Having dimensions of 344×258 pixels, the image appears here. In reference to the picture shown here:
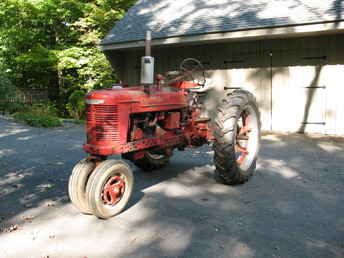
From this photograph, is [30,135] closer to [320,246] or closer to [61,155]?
[61,155]

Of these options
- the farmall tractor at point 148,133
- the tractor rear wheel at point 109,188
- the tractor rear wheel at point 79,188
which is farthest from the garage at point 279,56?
the tractor rear wheel at point 79,188

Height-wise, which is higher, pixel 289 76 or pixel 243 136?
pixel 289 76

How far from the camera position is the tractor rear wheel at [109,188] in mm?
3328

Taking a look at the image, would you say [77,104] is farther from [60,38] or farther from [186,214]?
[186,214]

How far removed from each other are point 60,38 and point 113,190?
15.2 m

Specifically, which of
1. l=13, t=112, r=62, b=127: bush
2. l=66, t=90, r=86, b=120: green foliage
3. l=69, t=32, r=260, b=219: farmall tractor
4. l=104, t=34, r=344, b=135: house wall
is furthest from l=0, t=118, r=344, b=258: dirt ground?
l=66, t=90, r=86, b=120: green foliage

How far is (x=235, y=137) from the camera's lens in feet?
14.8

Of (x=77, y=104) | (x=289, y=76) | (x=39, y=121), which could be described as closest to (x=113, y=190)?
(x=289, y=76)

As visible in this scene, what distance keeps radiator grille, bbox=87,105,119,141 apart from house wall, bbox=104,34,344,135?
6966mm

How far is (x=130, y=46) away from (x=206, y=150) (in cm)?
537

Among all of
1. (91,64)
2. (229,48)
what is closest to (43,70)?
(91,64)

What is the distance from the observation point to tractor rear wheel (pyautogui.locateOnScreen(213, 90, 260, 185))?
169 inches

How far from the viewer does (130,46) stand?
1098cm

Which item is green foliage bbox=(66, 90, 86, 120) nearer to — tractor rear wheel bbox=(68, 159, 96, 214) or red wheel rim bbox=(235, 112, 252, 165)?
red wheel rim bbox=(235, 112, 252, 165)
